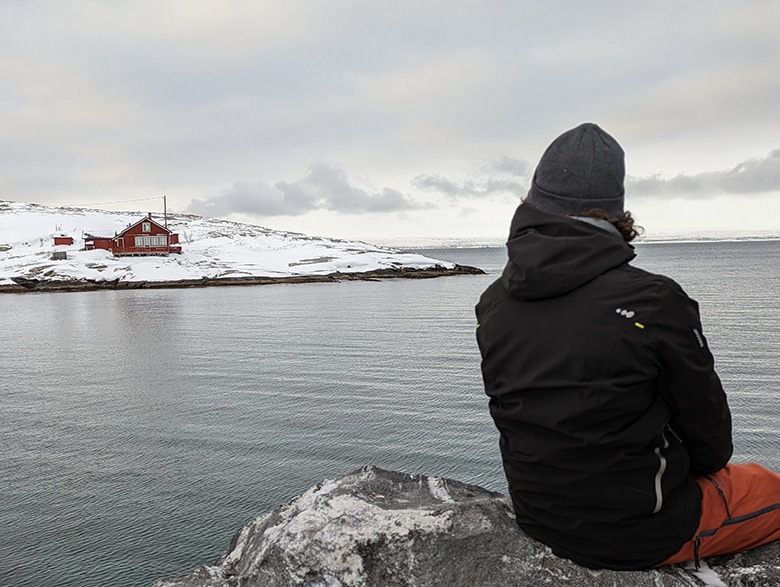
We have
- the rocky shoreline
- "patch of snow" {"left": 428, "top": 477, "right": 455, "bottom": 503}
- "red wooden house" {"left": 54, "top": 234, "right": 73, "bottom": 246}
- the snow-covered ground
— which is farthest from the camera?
"red wooden house" {"left": 54, "top": 234, "right": 73, "bottom": 246}

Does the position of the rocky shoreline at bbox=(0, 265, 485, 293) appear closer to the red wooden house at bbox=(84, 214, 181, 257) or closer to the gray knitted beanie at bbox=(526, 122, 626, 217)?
the red wooden house at bbox=(84, 214, 181, 257)

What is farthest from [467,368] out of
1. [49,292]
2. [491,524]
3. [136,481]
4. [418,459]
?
[49,292]

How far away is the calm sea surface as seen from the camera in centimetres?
846

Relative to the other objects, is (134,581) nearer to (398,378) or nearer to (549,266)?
(549,266)

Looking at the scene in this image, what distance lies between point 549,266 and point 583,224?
302 millimetres

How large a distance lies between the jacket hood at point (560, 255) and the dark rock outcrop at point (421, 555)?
1.61 meters

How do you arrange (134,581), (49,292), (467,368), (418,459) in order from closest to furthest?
(134,581)
(418,459)
(467,368)
(49,292)

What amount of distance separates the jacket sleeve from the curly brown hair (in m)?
0.50

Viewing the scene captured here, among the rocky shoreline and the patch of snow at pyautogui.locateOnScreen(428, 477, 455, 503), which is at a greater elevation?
the patch of snow at pyautogui.locateOnScreen(428, 477, 455, 503)

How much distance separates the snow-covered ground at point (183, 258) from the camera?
3172 inches

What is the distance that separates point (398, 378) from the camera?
63.3 feet

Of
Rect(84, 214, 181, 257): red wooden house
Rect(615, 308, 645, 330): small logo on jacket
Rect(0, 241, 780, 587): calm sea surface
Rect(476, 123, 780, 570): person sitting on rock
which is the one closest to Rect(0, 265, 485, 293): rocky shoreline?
Rect(84, 214, 181, 257): red wooden house

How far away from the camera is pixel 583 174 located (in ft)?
11.4

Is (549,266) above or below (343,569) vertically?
above
